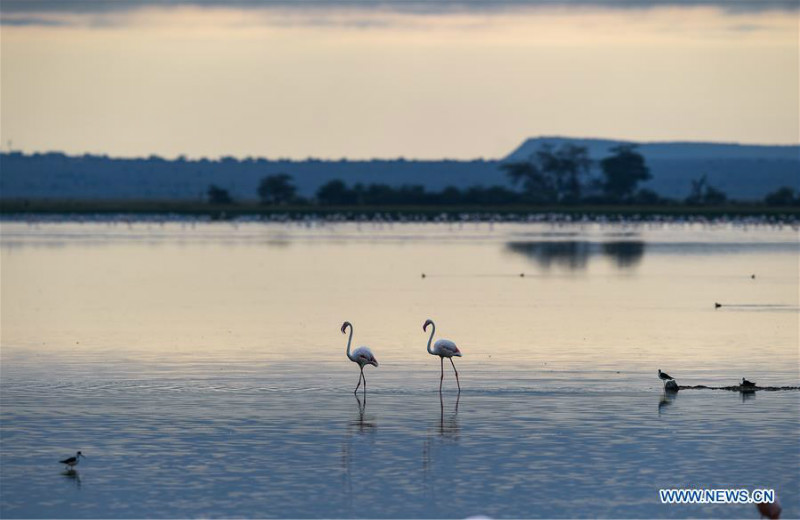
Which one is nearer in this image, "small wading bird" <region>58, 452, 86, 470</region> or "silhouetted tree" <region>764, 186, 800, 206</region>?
"small wading bird" <region>58, 452, 86, 470</region>

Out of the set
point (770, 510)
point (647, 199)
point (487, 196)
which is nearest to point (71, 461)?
point (770, 510)

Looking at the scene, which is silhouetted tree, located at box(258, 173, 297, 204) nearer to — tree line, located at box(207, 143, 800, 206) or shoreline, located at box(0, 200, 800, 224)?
tree line, located at box(207, 143, 800, 206)

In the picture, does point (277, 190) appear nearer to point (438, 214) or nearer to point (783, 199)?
point (438, 214)

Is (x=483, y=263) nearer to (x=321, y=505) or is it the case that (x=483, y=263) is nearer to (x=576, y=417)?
(x=576, y=417)

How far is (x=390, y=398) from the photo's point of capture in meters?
20.4

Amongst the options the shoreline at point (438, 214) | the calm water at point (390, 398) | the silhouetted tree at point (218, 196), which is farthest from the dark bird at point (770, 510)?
the silhouetted tree at point (218, 196)

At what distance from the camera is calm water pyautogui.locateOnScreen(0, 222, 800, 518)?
14352 millimetres

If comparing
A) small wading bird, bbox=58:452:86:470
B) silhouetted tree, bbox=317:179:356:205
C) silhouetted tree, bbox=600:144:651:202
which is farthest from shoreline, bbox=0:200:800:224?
small wading bird, bbox=58:452:86:470

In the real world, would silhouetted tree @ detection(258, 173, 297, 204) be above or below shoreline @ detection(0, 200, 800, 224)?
above

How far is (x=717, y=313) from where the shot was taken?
33.3 m

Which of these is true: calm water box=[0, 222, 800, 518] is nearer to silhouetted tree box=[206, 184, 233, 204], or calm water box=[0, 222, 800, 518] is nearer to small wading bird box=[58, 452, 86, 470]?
small wading bird box=[58, 452, 86, 470]

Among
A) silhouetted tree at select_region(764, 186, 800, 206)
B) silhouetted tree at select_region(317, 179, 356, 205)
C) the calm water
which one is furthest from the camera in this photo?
silhouetted tree at select_region(317, 179, 356, 205)

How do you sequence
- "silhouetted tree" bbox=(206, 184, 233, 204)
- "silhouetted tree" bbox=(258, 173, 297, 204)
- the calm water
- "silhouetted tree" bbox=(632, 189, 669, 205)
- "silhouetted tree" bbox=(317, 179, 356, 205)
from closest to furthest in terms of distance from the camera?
the calm water
"silhouetted tree" bbox=(317, 179, 356, 205)
"silhouetted tree" bbox=(632, 189, 669, 205)
"silhouetted tree" bbox=(206, 184, 233, 204)
"silhouetted tree" bbox=(258, 173, 297, 204)

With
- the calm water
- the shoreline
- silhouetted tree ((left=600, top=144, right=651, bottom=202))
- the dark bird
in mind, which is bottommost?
the calm water
